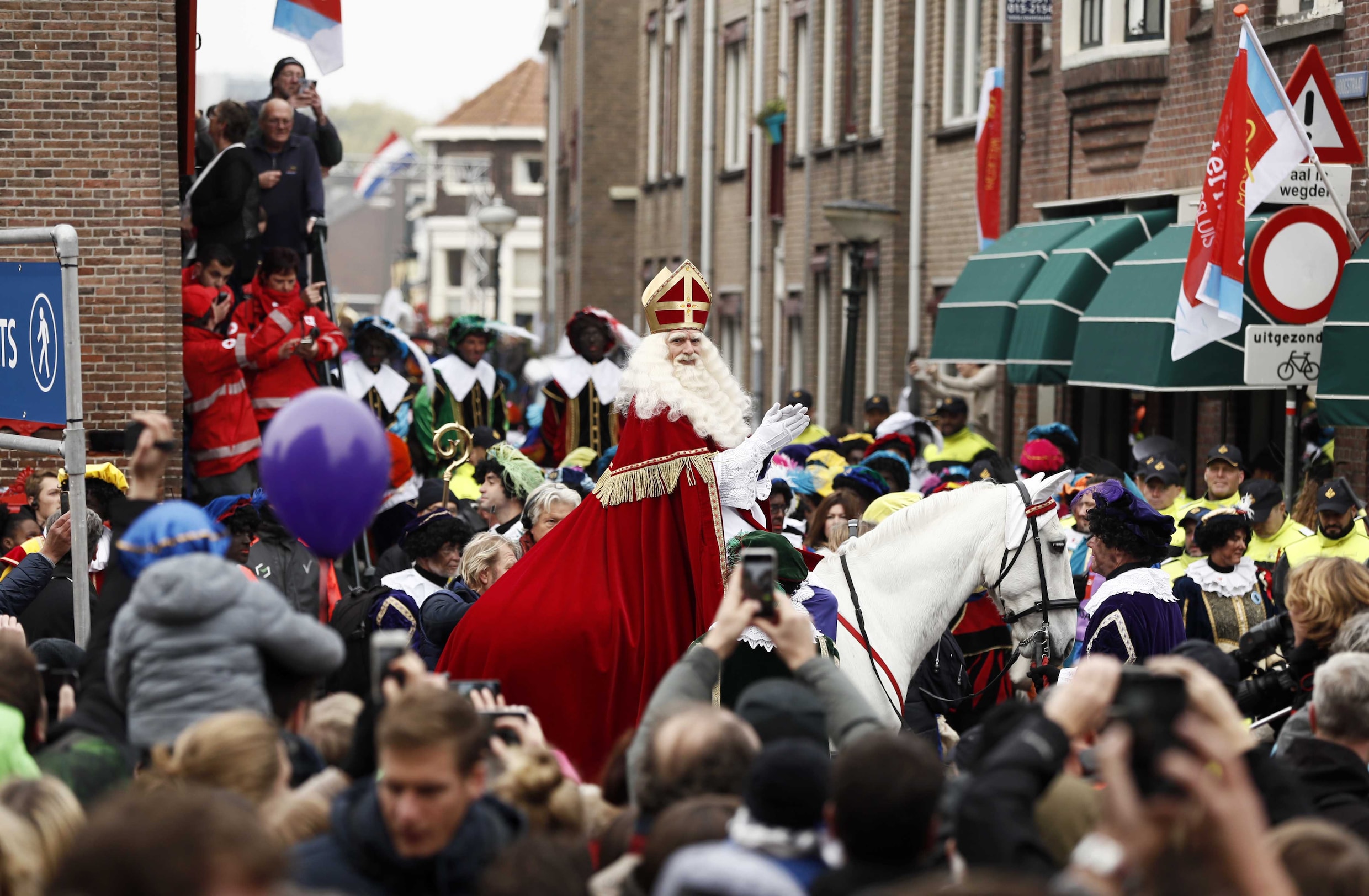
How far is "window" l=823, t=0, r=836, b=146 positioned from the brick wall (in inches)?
556

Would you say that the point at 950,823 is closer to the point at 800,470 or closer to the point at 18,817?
the point at 18,817

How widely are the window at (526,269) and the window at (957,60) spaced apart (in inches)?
2131

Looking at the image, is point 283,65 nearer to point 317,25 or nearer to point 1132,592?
point 317,25

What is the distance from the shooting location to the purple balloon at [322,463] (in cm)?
489

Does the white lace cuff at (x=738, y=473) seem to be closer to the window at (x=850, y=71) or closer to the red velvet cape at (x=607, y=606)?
the red velvet cape at (x=607, y=606)

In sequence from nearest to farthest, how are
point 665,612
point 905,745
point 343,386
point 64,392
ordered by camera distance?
point 905,745 → point 665,612 → point 64,392 → point 343,386

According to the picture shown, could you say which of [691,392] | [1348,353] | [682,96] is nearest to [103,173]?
[691,392]

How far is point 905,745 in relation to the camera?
3699 mm

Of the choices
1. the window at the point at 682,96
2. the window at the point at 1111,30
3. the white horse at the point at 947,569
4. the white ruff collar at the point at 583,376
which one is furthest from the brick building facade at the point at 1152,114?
the window at the point at 682,96

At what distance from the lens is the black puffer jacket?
3812mm

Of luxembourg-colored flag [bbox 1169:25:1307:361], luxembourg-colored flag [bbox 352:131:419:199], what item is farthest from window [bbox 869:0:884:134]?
luxembourg-colored flag [bbox 352:131:419:199]

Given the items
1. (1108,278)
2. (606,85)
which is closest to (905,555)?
(1108,278)

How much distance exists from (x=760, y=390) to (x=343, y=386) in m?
15.0

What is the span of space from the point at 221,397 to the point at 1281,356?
674 centimetres
